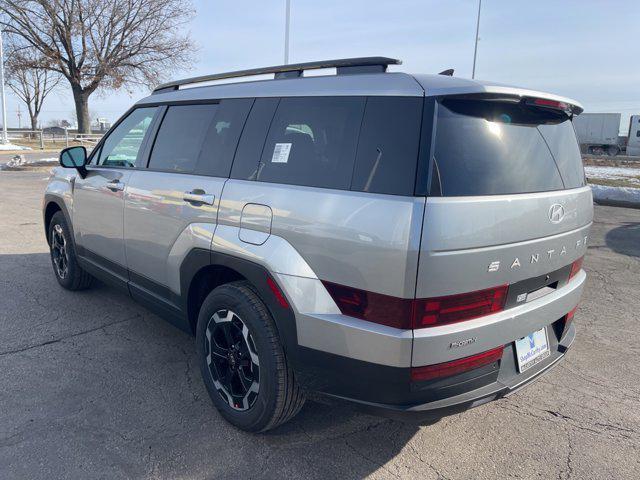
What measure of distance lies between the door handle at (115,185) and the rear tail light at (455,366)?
8.89ft

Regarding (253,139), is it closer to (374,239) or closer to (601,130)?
(374,239)

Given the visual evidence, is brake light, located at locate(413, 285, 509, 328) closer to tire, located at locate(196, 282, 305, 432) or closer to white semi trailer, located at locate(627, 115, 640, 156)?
tire, located at locate(196, 282, 305, 432)

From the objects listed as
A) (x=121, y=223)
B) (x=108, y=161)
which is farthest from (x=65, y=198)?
(x=121, y=223)

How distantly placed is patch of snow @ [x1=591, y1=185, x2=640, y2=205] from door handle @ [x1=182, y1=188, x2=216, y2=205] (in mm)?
11934

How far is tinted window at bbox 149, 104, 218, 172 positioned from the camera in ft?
10.9

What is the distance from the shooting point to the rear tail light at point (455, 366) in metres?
2.19

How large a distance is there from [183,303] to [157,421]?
731 mm

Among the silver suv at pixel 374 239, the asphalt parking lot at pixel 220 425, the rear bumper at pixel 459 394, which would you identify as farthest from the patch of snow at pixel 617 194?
the rear bumper at pixel 459 394

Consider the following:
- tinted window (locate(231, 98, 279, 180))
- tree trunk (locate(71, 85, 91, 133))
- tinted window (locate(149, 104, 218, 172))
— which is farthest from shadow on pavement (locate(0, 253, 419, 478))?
tree trunk (locate(71, 85, 91, 133))

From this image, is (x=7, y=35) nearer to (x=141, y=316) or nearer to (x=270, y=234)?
(x=141, y=316)

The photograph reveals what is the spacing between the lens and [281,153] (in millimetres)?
2730

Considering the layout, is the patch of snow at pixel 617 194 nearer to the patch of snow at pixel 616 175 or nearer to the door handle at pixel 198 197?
the patch of snow at pixel 616 175

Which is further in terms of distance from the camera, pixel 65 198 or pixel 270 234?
pixel 65 198

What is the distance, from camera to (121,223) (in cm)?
384
